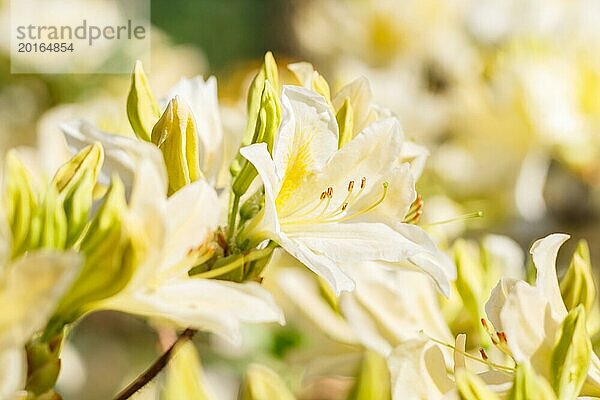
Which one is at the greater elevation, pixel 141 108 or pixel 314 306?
pixel 141 108

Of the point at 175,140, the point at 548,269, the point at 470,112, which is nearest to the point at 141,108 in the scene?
the point at 175,140

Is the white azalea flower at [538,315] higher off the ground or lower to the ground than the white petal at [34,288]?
lower

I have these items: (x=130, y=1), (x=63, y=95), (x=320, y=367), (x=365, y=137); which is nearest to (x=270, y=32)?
(x=130, y=1)

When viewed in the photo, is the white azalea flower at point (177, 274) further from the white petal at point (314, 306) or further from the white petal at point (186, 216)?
the white petal at point (314, 306)

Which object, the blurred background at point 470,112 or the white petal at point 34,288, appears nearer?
the white petal at point 34,288

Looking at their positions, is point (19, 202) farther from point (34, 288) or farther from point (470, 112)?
point (470, 112)

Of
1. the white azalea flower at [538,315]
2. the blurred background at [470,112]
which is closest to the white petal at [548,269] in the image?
the white azalea flower at [538,315]

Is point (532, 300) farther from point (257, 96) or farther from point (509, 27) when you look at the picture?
point (509, 27)
